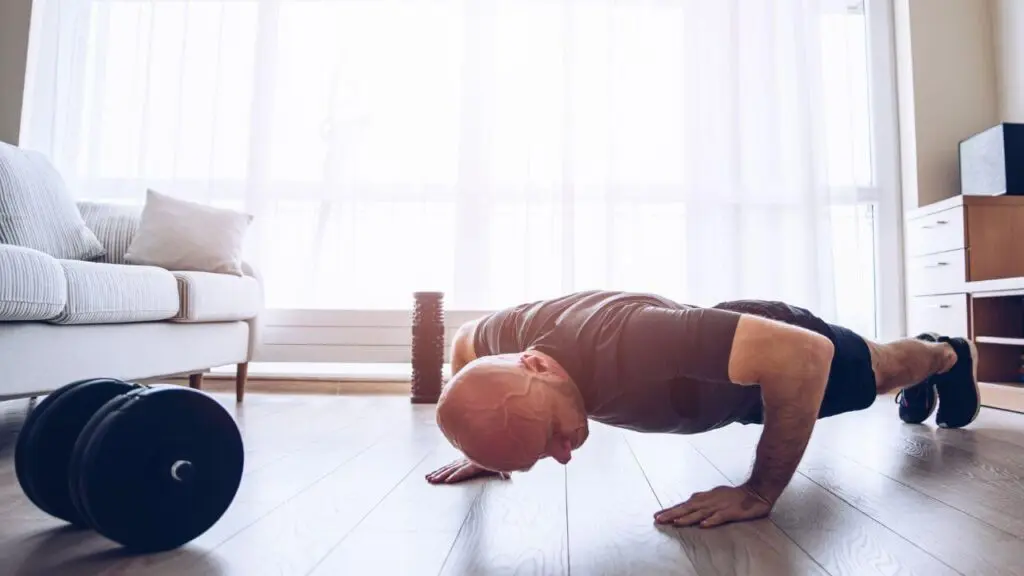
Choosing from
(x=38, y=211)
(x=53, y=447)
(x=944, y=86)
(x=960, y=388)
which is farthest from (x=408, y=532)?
(x=944, y=86)

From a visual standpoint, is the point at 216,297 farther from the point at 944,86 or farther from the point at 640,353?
the point at 944,86

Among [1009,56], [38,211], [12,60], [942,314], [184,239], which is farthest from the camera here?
[12,60]

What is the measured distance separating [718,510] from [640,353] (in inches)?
11.1

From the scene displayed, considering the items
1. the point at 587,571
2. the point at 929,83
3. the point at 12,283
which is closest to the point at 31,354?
the point at 12,283

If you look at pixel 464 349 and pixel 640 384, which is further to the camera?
pixel 464 349

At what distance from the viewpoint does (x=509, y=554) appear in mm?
891

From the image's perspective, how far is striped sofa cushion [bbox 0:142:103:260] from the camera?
6.99 ft

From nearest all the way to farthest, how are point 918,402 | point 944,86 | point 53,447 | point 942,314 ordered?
1. point 53,447
2. point 918,402
3. point 942,314
4. point 944,86

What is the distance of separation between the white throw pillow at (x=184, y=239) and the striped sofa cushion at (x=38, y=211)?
18cm

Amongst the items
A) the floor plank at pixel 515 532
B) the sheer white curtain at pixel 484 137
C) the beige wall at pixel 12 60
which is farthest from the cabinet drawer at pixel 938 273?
the beige wall at pixel 12 60

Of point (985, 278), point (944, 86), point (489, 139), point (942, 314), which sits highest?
point (944, 86)

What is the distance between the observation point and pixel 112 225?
2.69 meters

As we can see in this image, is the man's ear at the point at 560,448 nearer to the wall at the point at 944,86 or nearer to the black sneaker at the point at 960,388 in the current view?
the black sneaker at the point at 960,388

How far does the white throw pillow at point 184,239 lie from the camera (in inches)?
102
